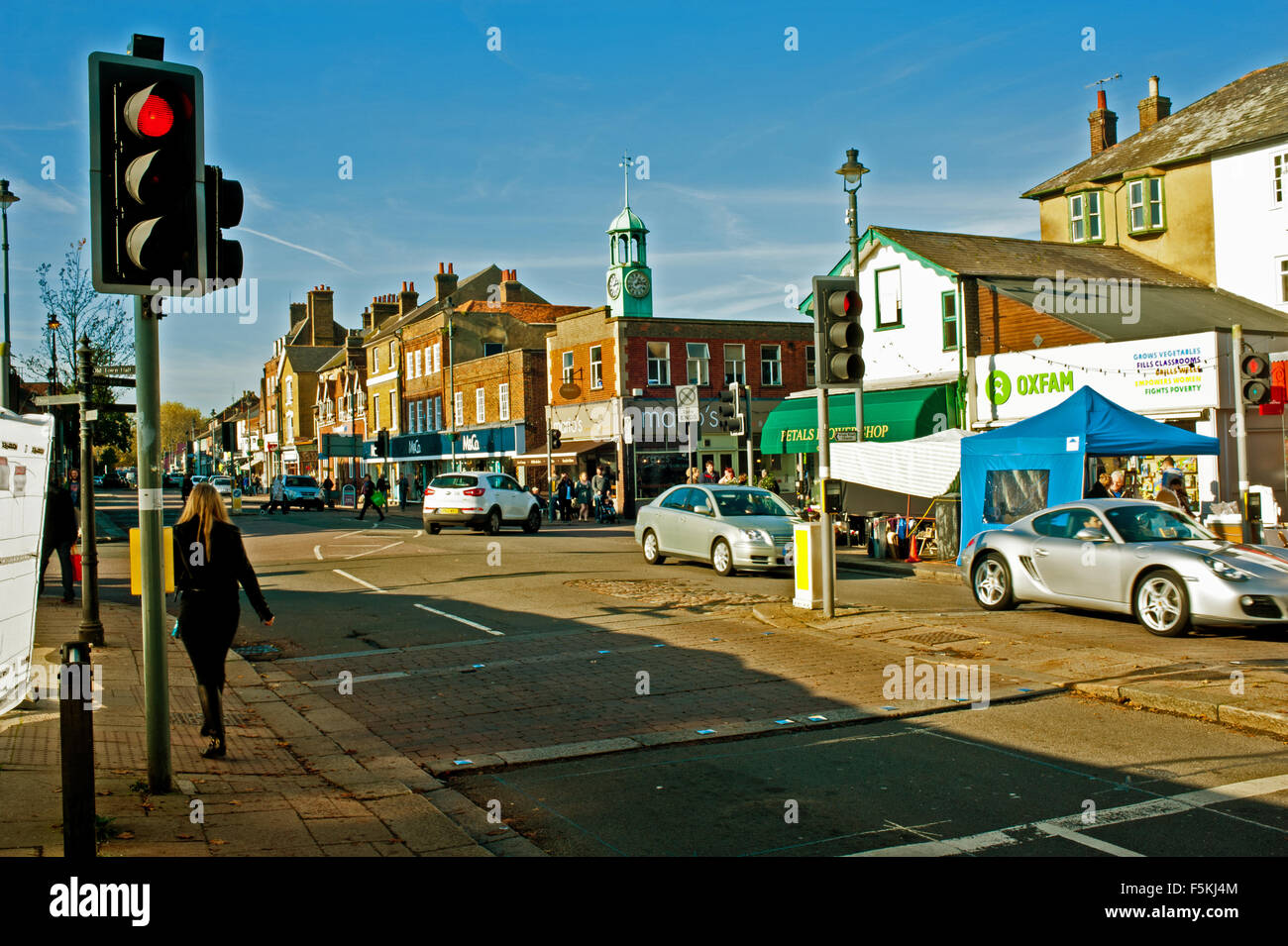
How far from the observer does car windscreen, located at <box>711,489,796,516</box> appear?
58.7ft

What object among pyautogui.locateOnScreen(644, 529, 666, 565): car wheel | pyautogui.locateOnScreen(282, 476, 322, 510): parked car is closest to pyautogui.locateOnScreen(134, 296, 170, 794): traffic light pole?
pyautogui.locateOnScreen(644, 529, 666, 565): car wheel

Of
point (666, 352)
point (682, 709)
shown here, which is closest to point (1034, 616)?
point (682, 709)

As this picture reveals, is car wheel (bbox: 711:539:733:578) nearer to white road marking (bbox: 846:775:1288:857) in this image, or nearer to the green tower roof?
white road marking (bbox: 846:775:1288:857)

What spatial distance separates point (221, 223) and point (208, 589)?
2503mm

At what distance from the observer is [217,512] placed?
7.15 meters

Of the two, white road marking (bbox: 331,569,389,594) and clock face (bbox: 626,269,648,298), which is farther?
clock face (bbox: 626,269,648,298)

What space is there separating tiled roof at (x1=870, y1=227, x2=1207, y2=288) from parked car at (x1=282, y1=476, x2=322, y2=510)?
31845 millimetres

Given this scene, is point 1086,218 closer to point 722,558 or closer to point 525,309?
point 722,558

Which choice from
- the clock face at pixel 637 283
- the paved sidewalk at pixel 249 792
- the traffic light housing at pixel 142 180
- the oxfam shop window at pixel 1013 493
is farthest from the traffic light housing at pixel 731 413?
the clock face at pixel 637 283

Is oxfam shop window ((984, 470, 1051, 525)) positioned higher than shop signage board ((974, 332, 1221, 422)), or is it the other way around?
shop signage board ((974, 332, 1221, 422))

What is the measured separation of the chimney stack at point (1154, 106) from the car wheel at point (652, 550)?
27912 mm

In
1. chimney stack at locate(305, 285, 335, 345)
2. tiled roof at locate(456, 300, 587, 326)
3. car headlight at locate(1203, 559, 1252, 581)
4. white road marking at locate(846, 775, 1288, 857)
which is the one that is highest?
chimney stack at locate(305, 285, 335, 345)

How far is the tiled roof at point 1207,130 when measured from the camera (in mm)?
29875

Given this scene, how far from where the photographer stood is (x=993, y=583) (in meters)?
13.2
